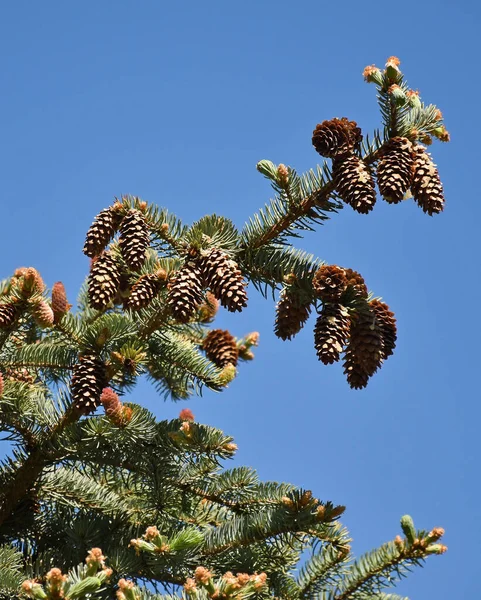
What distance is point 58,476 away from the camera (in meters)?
4.65

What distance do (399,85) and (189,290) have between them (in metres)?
1.38

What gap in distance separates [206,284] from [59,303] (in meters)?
0.82

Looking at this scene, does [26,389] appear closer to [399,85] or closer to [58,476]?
[58,476]

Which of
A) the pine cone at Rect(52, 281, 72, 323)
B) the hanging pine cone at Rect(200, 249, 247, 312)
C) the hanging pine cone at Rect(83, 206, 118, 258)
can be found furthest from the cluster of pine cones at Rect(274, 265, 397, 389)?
the pine cone at Rect(52, 281, 72, 323)

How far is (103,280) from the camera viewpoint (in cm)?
425

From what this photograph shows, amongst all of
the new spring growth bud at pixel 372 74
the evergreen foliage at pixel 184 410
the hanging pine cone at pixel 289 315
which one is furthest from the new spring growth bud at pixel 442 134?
the hanging pine cone at pixel 289 315

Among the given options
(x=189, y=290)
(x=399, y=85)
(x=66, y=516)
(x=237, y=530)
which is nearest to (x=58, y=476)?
(x=66, y=516)

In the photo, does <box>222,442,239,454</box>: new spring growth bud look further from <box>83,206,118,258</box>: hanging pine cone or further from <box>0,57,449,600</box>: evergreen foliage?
<box>83,206,118,258</box>: hanging pine cone

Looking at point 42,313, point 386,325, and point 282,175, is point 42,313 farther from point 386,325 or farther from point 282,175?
point 386,325

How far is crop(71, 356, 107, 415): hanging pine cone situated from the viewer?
4.28 meters

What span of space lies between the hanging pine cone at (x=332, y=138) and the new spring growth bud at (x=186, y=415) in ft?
4.63

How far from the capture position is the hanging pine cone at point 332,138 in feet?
13.5

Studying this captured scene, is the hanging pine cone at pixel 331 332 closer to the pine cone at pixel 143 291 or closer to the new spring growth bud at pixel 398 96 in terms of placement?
the pine cone at pixel 143 291

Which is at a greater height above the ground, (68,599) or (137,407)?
(137,407)
